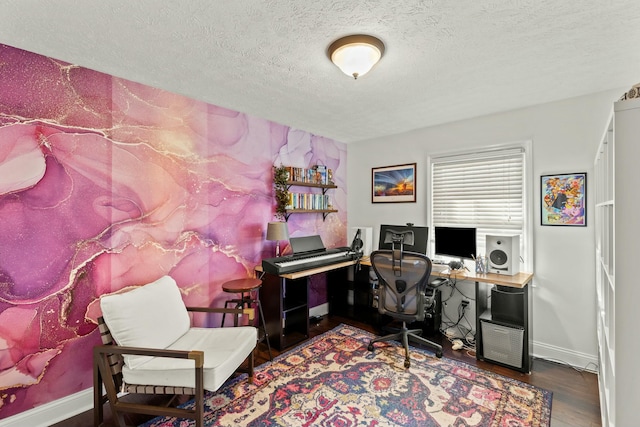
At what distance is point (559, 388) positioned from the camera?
2.27 metres

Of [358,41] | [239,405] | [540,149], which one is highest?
[358,41]

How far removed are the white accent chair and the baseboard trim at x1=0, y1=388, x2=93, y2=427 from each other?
1.01 ft

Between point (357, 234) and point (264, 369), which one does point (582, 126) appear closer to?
point (357, 234)

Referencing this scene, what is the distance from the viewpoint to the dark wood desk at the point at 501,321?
2.47 meters

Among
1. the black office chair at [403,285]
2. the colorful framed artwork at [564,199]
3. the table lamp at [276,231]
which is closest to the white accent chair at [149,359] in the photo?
the table lamp at [276,231]

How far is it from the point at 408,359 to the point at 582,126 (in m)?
2.60

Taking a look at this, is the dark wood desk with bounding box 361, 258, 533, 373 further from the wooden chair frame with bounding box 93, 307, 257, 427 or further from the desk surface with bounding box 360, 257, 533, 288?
the wooden chair frame with bounding box 93, 307, 257, 427

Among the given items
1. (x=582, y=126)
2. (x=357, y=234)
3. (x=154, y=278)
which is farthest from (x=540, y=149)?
(x=154, y=278)

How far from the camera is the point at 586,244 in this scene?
2.59m

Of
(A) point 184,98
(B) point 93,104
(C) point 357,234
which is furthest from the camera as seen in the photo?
(C) point 357,234

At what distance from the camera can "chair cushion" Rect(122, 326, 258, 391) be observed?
179 centimetres

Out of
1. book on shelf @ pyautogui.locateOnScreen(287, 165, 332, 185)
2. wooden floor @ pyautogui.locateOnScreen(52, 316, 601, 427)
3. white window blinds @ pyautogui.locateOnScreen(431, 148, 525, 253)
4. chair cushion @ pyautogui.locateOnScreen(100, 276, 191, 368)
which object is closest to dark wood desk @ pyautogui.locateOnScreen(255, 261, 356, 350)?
wooden floor @ pyautogui.locateOnScreen(52, 316, 601, 427)

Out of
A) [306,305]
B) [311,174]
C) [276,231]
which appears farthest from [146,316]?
[311,174]

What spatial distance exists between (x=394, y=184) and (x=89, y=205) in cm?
325
